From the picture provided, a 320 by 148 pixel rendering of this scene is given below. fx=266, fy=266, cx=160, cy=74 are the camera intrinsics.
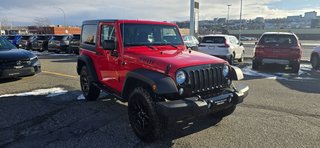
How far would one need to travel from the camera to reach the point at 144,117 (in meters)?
4.06

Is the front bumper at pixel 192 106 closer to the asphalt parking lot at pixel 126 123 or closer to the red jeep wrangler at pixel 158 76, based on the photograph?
the red jeep wrangler at pixel 158 76

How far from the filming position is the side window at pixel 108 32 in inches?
204

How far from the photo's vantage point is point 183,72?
3.90m

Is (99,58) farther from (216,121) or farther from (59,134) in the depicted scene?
(216,121)

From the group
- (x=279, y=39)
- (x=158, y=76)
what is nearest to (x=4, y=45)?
(x=158, y=76)

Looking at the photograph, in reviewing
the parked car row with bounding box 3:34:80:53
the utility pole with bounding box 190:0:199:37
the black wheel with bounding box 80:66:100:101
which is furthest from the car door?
the utility pole with bounding box 190:0:199:37

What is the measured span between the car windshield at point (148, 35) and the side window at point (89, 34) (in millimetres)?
1269

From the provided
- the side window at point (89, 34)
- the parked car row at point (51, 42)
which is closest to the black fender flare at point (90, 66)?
the side window at point (89, 34)

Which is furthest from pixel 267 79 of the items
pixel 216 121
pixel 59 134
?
pixel 59 134

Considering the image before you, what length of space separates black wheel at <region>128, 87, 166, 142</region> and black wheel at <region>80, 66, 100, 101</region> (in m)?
2.21

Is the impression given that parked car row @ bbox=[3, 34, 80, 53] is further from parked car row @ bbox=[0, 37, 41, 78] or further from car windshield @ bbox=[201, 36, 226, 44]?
parked car row @ bbox=[0, 37, 41, 78]

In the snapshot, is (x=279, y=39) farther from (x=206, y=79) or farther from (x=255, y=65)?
(x=206, y=79)

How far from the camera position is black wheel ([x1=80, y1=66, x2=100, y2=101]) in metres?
6.22

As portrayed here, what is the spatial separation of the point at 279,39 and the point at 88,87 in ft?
27.9
